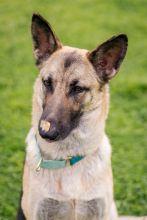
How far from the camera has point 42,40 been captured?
445cm

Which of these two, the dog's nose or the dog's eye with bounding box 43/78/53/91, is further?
the dog's eye with bounding box 43/78/53/91

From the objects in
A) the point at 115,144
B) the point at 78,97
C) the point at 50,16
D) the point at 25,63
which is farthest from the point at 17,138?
the point at 50,16

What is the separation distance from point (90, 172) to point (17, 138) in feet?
7.51

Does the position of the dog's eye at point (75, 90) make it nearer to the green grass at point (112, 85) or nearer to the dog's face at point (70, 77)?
the dog's face at point (70, 77)

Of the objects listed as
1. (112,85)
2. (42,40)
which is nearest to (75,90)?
(42,40)

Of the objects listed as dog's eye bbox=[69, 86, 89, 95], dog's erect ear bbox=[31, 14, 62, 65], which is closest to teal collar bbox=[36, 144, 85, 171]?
dog's eye bbox=[69, 86, 89, 95]

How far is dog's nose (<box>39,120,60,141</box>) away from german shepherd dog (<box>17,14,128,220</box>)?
0.14 m

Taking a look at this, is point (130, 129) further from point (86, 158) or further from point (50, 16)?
point (50, 16)

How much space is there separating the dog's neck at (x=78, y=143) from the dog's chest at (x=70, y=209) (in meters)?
0.36

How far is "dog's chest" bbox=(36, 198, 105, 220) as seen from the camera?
4281 millimetres

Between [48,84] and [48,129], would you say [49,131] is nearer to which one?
[48,129]

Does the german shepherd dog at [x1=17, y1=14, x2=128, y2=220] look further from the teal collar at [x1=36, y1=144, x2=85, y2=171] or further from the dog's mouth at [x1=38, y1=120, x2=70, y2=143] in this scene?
the dog's mouth at [x1=38, y1=120, x2=70, y2=143]

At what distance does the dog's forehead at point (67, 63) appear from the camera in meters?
4.21

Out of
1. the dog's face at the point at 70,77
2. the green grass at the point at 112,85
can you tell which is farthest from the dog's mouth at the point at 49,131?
the green grass at the point at 112,85
